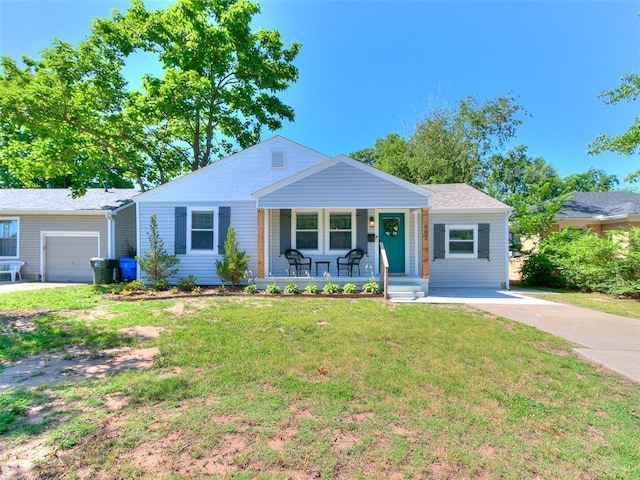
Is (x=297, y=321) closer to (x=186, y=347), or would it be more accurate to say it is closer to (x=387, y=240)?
(x=186, y=347)

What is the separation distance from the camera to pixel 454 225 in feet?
37.1

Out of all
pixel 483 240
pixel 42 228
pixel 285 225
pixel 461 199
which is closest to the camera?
pixel 285 225

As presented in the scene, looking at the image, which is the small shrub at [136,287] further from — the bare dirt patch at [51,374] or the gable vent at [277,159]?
the gable vent at [277,159]

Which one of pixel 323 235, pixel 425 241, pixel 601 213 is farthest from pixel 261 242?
pixel 601 213

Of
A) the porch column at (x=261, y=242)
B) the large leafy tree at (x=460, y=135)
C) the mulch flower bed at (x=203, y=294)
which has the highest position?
the large leafy tree at (x=460, y=135)

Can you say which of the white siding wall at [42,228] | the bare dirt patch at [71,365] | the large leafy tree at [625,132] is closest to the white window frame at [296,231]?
the bare dirt patch at [71,365]

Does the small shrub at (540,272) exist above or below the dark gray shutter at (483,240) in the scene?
below

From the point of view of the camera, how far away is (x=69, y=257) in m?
12.9

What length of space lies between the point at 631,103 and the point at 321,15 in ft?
41.2

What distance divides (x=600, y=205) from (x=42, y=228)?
28032mm

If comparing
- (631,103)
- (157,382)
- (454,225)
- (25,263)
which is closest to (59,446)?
(157,382)

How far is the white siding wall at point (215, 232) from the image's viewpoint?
10812mm

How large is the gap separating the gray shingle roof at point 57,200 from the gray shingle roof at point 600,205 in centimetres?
2192

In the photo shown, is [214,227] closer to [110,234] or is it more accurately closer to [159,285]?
[159,285]
